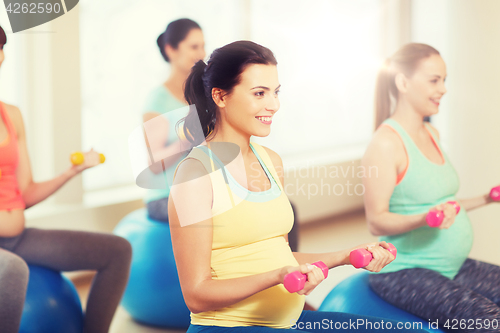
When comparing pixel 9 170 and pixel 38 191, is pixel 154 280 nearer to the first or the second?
pixel 38 191

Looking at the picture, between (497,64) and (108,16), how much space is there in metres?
1.56

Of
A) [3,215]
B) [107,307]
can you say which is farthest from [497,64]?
[3,215]

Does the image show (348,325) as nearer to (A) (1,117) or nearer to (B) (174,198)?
(B) (174,198)

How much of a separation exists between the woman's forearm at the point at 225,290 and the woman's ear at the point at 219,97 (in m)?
0.33

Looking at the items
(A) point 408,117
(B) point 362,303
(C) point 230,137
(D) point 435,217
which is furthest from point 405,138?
(C) point 230,137

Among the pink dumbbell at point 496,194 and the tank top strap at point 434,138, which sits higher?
the tank top strap at point 434,138

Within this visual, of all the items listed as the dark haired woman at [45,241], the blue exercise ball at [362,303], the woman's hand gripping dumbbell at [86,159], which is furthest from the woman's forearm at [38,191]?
the blue exercise ball at [362,303]

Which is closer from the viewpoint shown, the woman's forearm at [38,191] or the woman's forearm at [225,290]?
the woman's forearm at [225,290]

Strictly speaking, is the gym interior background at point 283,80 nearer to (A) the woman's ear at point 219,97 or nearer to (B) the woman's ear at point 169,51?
(B) the woman's ear at point 169,51

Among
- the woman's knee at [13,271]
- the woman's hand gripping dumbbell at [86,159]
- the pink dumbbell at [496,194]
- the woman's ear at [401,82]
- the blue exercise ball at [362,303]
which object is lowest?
the blue exercise ball at [362,303]

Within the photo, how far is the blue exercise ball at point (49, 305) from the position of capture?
4.67 ft

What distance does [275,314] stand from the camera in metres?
1.03

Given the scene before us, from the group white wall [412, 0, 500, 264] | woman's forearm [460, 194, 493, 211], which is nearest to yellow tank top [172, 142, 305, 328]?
woman's forearm [460, 194, 493, 211]

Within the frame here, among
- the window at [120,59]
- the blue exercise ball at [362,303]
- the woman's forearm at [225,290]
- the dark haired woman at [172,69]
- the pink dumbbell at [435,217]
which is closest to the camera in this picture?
the woman's forearm at [225,290]
